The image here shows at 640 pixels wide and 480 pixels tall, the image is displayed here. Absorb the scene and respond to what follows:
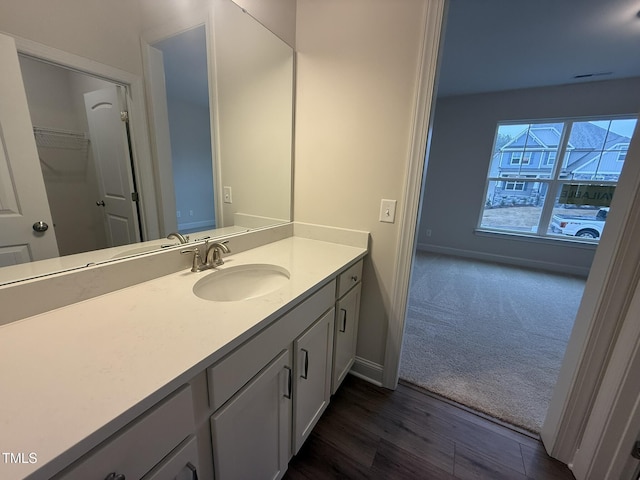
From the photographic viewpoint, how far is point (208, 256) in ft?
3.92

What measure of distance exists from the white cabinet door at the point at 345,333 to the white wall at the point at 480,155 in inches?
145

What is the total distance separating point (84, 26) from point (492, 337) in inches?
118

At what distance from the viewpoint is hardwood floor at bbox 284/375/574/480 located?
3.91 feet

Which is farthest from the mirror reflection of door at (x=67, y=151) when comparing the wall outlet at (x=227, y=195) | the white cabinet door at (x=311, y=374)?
the white cabinet door at (x=311, y=374)

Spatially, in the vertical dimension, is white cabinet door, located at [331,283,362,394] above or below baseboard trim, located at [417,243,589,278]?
above

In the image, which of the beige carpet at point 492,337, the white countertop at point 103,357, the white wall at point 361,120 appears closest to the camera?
the white countertop at point 103,357

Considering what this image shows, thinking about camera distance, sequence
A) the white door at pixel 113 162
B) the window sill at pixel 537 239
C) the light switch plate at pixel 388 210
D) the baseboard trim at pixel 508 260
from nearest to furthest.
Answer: the white door at pixel 113 162 < the light switch plate at pixel 388 210 < the window sill at pixel 537 239 < the baseboard trim at pixel 508 260

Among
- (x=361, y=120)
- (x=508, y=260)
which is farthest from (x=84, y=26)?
(x=508, y=260)

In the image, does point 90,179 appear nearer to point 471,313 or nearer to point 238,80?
point 238,80

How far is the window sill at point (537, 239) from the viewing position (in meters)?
3.70

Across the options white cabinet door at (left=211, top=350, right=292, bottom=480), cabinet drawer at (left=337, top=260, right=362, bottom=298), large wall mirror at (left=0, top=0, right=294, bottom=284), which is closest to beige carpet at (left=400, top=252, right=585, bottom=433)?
cabinet drawer at (left=337, top=260, right=362, bottom=298)

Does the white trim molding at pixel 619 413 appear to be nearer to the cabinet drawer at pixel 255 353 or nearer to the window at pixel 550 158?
the cabinet drawer at pixel 255 353

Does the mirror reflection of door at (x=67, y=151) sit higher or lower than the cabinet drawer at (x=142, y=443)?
higher

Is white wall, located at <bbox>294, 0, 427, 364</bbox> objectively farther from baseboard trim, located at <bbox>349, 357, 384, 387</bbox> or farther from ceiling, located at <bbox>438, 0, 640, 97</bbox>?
ceiling, located at <bbox>438, 0, 640, 97</bbox>
